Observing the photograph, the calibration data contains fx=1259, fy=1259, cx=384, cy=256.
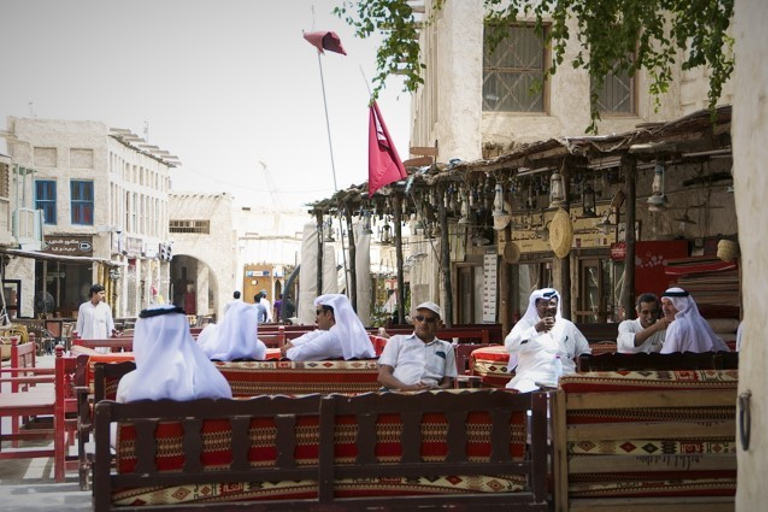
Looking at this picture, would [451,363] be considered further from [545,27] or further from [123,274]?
[123,274]

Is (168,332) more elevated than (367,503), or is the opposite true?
(168,332)

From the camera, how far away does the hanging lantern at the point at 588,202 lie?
1694 centimetres

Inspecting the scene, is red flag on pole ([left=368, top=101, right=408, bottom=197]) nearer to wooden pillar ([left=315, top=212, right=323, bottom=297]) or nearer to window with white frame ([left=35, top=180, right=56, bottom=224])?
wooden pillar ([left=315, top=212, right=323, bottom=297])

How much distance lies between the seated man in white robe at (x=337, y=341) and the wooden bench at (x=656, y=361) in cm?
176

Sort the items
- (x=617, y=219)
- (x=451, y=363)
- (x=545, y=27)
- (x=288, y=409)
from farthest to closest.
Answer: (x=545, y=27), (x=617, y=219), (x=451, y=363), (x=288, y=409)

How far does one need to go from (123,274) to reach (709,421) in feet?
151

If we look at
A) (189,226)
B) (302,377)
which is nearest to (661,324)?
(302,377)

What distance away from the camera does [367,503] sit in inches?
218

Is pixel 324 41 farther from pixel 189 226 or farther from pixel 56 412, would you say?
pixel 189 226

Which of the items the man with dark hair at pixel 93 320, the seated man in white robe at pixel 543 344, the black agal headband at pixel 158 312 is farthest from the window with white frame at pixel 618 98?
the black agal headband at pixel 158 312

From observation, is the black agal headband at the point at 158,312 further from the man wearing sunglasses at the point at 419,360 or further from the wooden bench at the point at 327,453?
the man wearing sunglasses at the point at 419,360

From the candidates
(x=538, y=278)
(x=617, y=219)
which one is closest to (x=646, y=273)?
(x=617, y=219)

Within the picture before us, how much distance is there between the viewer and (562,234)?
49.8 feet

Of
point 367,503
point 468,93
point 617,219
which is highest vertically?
point 468,93
